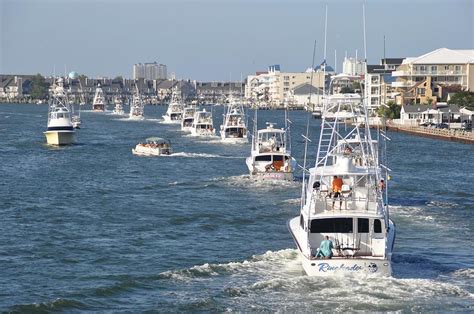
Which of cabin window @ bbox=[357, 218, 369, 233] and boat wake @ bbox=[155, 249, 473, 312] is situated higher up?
cabin window @ bbox=[357, 218, 369, 233]

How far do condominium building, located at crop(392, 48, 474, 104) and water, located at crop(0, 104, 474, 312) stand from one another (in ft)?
254

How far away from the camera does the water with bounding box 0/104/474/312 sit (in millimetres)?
25266

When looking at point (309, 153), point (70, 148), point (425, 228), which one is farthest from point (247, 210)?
point (70, 148)

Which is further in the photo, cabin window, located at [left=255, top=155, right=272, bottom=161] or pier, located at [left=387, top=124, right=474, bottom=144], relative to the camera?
pier, located at [left=387, top=124, right=474, bottom=144]

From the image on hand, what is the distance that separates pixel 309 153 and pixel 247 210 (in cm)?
3359

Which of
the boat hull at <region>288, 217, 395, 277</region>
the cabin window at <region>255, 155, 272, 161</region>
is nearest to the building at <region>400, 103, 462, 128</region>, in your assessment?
the cabin window at <region>255, 155, 272, 161</region>

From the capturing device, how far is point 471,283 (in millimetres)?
26969

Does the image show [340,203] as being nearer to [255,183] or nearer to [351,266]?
[351,266]

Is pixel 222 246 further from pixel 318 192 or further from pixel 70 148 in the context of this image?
pixel 70 148

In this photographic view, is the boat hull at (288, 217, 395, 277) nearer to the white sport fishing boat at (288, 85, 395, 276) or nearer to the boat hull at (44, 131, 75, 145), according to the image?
the white sport fishing boat at (288, 85, 395, 276)

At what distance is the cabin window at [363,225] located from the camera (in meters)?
27.3

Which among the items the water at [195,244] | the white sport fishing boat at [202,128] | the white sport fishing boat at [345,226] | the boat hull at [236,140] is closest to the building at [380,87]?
the white sport fishing boat at [202,128]

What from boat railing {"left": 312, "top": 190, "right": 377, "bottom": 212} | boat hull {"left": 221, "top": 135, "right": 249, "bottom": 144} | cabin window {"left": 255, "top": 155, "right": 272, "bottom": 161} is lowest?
boat hull {"left": 221, "top": 135, "right": 249, "bottom": 144}

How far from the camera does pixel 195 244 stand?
108 ft
